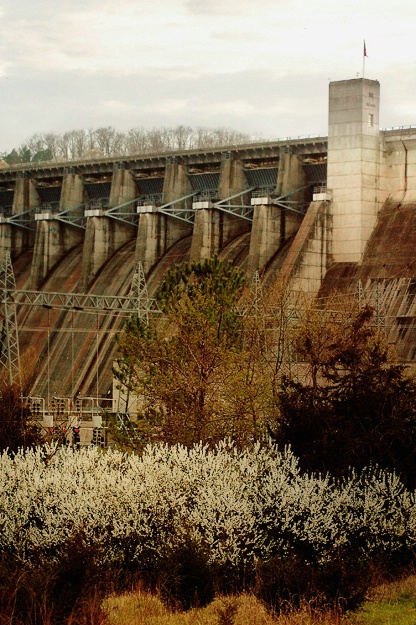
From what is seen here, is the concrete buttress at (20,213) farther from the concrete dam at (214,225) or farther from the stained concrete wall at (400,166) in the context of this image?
the stained concrete wall at (400,166)

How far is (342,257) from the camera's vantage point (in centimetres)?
6738

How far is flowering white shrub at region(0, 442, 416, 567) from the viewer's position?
1206 inches

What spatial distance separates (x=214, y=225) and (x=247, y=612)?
49.2 meters

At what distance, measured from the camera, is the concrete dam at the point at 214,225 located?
66188mm

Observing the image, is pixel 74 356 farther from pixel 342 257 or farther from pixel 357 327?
pixel 357 327

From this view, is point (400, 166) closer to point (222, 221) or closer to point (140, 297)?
point (222, 221)

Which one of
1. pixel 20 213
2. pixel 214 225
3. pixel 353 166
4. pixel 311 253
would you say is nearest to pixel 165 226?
pixel 214 225

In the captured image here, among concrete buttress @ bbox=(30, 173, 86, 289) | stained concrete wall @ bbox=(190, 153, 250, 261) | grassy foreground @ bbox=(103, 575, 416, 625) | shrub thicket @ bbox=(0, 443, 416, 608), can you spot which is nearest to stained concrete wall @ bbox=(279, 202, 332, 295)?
stained concrete wall @ bbox=(190, 153, 250, 261)

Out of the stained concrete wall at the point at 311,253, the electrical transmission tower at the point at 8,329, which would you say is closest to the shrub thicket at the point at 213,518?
the electrical transmission tower at the point at 8,329

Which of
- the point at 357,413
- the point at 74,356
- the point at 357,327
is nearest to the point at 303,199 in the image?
the point at 74,356

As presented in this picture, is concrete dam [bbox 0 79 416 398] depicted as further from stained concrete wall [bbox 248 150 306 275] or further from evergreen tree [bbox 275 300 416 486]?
evergreen tree [bbox 275 300 416 486]

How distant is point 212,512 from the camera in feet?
102

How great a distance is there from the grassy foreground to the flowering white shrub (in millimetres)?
2523

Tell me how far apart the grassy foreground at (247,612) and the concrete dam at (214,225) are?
31078 millimetres
